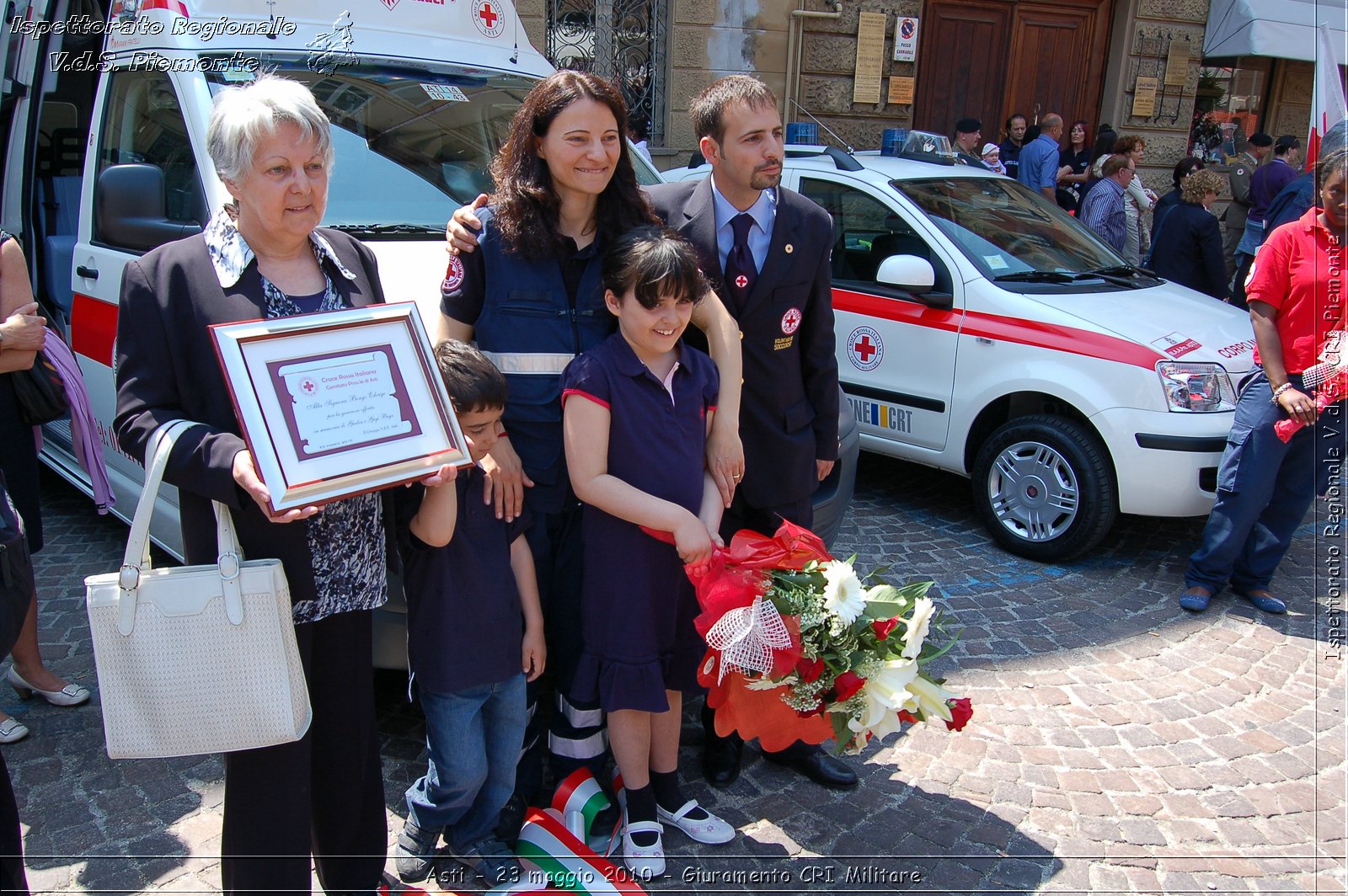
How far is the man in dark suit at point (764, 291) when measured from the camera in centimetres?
282

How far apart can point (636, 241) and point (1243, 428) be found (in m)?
3.38

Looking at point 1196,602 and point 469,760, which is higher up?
point 469,760

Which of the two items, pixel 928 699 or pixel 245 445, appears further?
pixel 928 699

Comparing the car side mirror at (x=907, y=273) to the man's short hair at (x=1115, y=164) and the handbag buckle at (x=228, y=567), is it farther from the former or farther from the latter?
the man's short hair at (x=1115, y=164)

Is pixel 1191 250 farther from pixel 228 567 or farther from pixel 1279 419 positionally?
pixel 228 567

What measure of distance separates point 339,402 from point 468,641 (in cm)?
79

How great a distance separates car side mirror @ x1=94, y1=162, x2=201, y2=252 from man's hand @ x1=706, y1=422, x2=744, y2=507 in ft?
6.68

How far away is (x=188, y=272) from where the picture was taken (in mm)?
1981

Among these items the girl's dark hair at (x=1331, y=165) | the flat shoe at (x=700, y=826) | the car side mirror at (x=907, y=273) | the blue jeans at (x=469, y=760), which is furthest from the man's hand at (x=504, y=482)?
the girl's dark hair at (x=1331, y=165)

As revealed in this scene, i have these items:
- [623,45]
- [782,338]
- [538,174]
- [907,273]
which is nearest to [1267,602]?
[907,273]

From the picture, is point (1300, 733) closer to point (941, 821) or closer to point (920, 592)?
point (941, 821)

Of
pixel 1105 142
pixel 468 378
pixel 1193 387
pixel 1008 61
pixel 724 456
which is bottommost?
pixel 1193 387

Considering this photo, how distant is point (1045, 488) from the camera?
4988 millimetres

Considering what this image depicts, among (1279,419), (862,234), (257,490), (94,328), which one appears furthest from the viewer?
(862,234)
